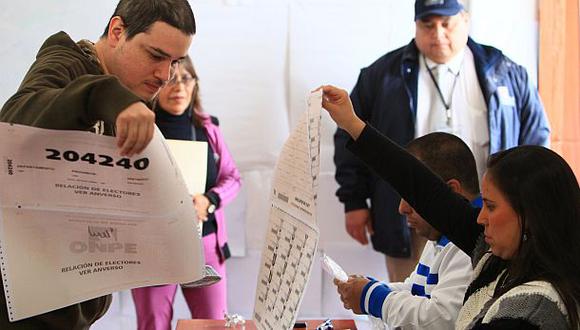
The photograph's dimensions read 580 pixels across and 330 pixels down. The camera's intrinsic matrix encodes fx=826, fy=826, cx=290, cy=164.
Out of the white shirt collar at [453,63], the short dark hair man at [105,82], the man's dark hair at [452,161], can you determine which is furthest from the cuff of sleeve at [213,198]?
the short dark hair man at [105,82]

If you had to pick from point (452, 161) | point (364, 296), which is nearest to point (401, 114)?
point (452, 161)

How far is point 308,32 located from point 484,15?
2.77 ft

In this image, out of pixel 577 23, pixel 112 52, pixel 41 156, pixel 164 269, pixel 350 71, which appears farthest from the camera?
pixel 350 71

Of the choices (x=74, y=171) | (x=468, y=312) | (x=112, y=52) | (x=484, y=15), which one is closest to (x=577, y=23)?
(x=484, y=15)

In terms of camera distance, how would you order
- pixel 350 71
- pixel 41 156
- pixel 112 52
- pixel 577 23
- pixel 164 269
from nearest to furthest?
pixel 41 156, pixel 164 269, pixel 112 52, pixel 577 23, pixel 350 71

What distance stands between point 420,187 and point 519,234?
305 millimetres

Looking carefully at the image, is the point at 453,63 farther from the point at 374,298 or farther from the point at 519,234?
the point at 519,234

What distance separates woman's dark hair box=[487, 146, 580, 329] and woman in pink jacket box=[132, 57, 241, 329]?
6.64 feet

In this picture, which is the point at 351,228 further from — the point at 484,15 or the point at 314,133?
the point at 314,133

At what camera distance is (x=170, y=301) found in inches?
138

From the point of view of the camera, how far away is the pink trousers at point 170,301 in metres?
3.46

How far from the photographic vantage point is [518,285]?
151 cm

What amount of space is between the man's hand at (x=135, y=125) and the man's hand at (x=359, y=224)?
2.61m

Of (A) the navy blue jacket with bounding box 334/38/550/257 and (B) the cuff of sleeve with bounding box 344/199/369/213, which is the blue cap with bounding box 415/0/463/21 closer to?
(A) the navy blue jacket with bounding box 334/38/550/257
